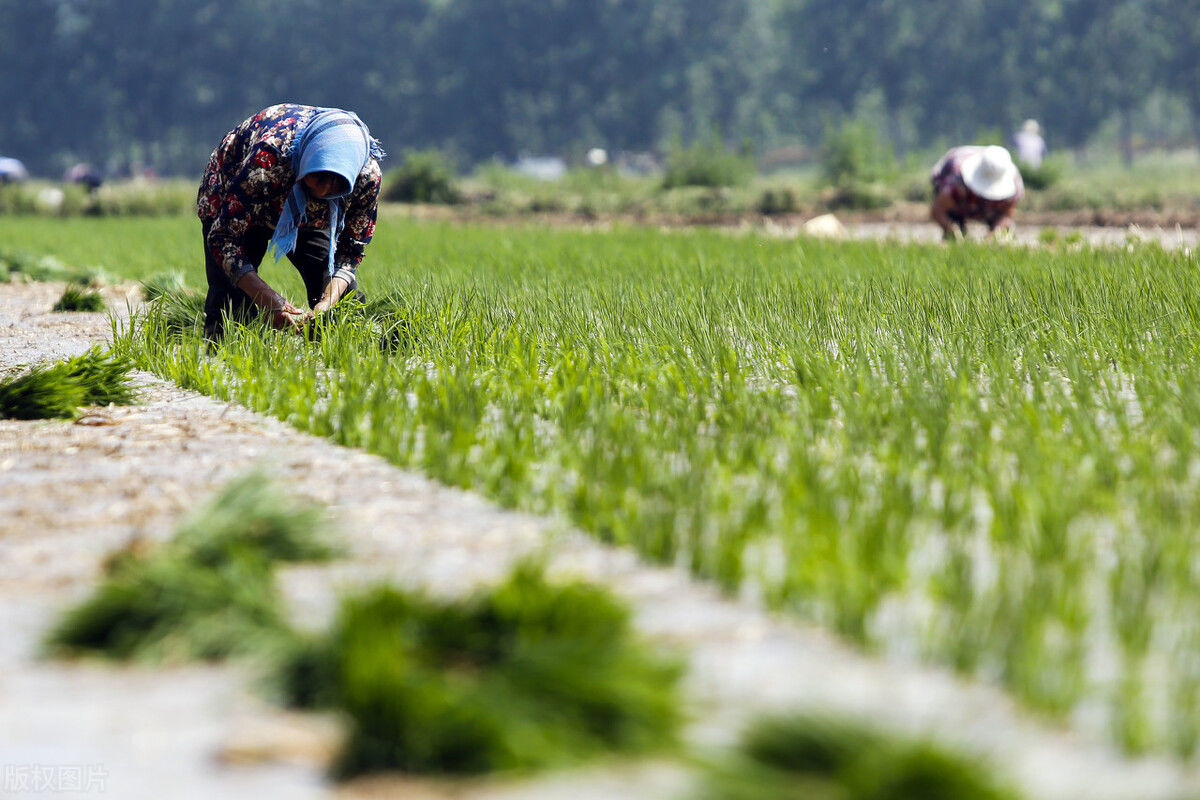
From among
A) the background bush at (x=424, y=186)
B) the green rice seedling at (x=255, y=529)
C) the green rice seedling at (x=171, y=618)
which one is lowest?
the green rice seedling at (x=171, y=618)

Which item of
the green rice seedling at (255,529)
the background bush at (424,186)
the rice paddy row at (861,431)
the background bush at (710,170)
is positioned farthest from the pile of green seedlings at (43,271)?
the background bush at (710,170)

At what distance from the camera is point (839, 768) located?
5.38ft

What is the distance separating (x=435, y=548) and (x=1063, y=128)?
56754 millimetres

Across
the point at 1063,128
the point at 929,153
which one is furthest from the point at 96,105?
the point at 1063,128

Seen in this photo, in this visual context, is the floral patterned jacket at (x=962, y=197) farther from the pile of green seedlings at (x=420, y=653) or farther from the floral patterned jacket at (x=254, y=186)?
the pile of green seedlings at (x=420, y=653)

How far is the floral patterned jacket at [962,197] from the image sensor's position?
1105cm

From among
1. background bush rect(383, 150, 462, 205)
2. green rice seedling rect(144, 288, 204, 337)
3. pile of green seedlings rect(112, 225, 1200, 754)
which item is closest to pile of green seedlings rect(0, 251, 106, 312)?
green rice seedling rect(144, 288, 204, 337)

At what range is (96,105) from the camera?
6444cm

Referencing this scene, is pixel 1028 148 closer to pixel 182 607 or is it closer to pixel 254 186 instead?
pixel 254 186

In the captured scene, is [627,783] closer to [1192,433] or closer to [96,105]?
[1192,433]

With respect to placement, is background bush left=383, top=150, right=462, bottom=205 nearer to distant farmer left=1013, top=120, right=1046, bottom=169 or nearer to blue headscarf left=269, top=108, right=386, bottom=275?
distant farmer left=1013, top=120, right=1046, bottom=169

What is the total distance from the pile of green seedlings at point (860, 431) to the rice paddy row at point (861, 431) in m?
0.01

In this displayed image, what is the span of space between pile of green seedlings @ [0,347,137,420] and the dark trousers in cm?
111

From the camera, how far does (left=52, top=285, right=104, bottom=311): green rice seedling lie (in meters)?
8.52
